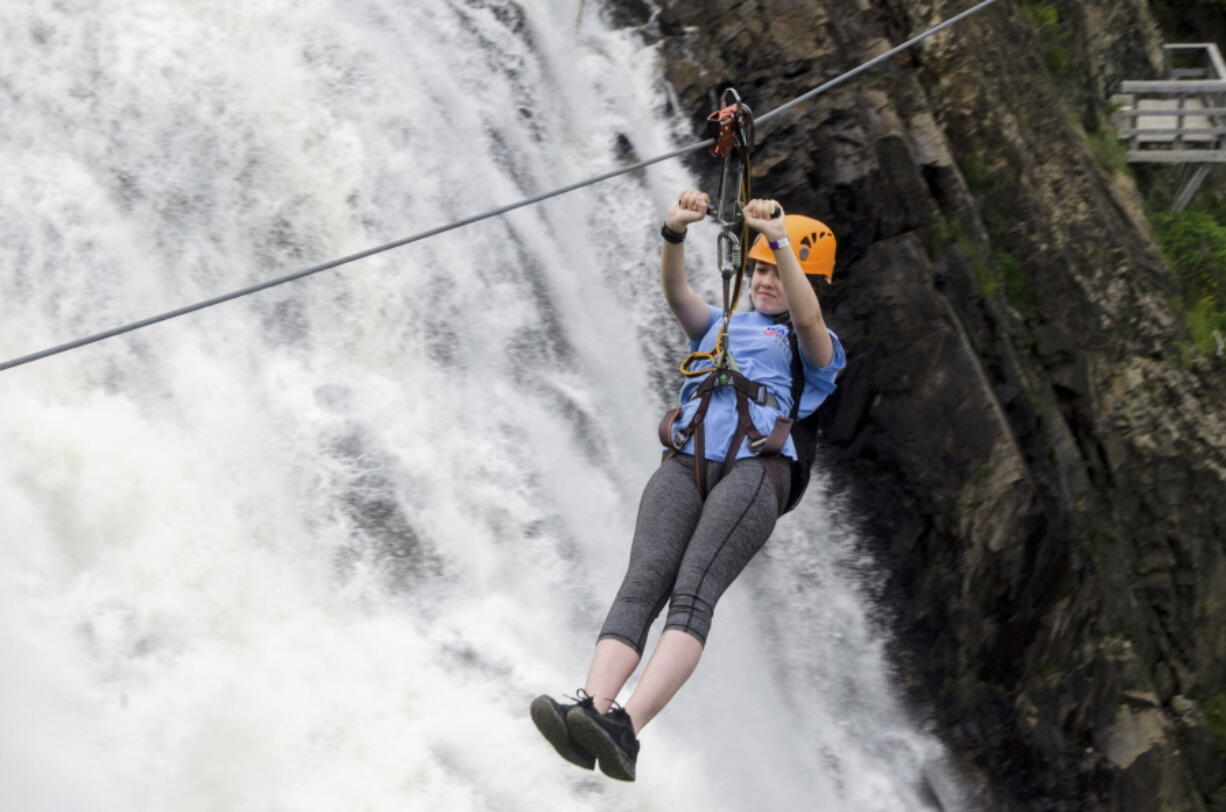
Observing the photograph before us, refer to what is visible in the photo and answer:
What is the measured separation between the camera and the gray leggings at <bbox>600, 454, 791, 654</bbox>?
441cm

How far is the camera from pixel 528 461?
275 inches

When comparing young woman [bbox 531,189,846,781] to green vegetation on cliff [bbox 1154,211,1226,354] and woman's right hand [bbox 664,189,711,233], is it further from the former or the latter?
green vegetation on cliff [bbox 1154,211,1226,354]

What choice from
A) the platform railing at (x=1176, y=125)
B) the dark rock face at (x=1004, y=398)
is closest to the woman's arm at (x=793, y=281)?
the dark rock face at (x=1004, y=398)

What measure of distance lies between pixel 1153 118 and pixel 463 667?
725cm

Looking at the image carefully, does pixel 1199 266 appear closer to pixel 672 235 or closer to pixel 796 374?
pixel 796 374

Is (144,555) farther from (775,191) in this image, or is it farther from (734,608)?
(775,191)

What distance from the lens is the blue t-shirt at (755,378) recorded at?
15.7 ft

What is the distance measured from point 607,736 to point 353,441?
10.1ft

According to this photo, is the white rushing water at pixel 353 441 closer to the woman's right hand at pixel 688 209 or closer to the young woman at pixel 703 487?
the young woman at pixel 703 487

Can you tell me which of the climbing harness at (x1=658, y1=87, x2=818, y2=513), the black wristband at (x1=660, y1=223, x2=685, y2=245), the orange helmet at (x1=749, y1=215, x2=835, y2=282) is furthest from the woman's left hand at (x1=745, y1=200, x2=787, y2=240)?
the orange helmet at (x1=749, y1=215, x2=835, y2=282)

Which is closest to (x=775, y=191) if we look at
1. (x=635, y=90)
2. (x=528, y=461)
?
(x=635, y=90)

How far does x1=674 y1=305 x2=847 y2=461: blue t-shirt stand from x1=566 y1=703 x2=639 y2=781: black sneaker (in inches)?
41.7

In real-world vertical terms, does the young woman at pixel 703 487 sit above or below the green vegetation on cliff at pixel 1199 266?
above

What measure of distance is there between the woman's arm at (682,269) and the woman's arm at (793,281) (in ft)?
0.58
